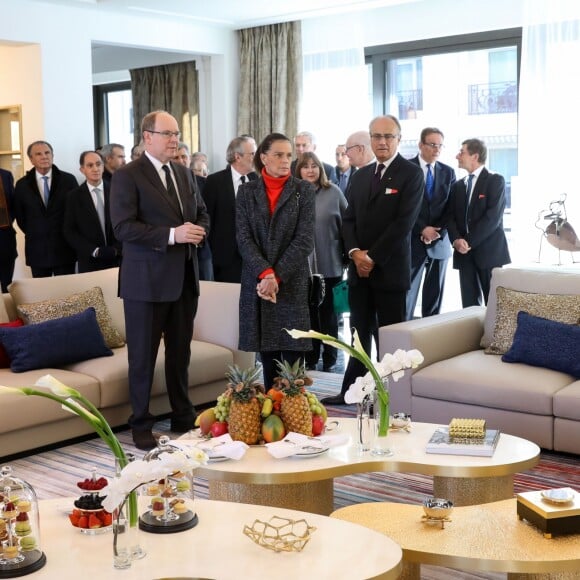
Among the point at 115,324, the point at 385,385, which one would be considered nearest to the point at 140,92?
the point at 115,324

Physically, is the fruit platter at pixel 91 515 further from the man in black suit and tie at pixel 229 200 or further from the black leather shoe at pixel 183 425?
the man in black suit and tie at pixel 229 200

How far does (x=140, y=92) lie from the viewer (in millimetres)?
11680

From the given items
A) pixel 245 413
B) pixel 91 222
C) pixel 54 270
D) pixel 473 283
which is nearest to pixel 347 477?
pixel 245 413

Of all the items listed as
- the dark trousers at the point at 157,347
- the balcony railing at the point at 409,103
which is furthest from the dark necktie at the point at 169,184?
the balcony railing at the point at 409,103

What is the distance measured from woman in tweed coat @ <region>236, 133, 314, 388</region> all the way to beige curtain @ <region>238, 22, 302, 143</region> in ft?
15.5

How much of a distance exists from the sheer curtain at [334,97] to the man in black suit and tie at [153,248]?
4564 millimetres

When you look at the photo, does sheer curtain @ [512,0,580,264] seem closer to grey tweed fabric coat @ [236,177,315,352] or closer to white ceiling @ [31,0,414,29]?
white ceiling @ [31,0,414,29]

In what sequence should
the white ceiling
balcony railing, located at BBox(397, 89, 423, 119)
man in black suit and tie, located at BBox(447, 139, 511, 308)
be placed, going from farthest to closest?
balcony railing, located at BBox(397, 89, 423, 119)
the white ceiling
man in black suit and tie, located at BBox(447, 139, 511, 308)

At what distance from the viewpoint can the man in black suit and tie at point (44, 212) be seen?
7.46m

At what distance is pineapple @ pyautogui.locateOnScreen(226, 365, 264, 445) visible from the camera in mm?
3557

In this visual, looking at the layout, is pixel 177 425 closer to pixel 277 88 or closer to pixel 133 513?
pixel 133 513

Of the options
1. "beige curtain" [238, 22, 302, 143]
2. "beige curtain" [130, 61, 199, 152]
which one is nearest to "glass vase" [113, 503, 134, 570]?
"beige curtain" [238, 22, 302, 143]

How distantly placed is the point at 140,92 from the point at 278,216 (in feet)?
23.5

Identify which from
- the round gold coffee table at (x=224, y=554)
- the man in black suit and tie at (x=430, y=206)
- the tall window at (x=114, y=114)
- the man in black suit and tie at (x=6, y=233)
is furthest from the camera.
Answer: the tall window at (x=114, y=114)
